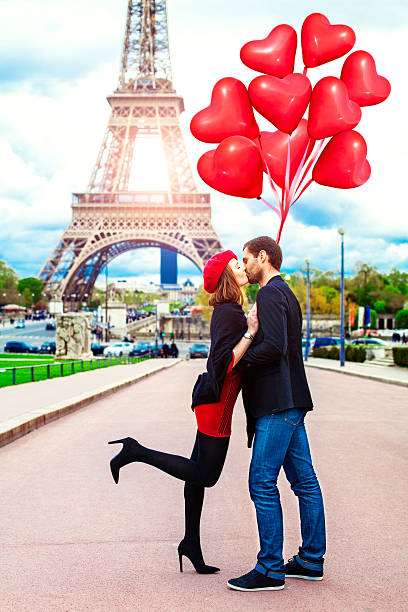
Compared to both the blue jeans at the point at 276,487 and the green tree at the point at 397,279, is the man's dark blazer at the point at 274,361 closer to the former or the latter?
the blue jeans at the point at 276,487

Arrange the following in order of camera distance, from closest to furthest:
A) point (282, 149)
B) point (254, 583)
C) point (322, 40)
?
1. point (254, 583)
2. point (282, 149)
3. point (322, 40)

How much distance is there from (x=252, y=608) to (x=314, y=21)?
590cm

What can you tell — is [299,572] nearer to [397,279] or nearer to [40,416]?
[40,416]

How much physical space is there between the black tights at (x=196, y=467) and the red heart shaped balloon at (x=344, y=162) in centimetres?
326

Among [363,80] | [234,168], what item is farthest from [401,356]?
[234,168]

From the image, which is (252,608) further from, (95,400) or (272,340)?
(95,400)

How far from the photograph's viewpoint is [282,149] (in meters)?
7.03

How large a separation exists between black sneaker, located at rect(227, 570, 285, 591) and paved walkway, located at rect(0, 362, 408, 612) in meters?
0.04

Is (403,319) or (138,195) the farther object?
(403,319)

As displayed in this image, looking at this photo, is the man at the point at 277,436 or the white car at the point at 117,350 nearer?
the man at the point at 277,436

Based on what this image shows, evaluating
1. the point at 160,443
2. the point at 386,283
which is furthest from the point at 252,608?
the point at 386,283

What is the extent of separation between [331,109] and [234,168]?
1.10 m

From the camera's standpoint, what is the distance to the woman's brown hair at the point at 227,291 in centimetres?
386

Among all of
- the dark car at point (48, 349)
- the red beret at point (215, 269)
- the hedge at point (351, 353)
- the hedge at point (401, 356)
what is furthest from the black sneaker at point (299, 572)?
the dark car at point (48, 349)
